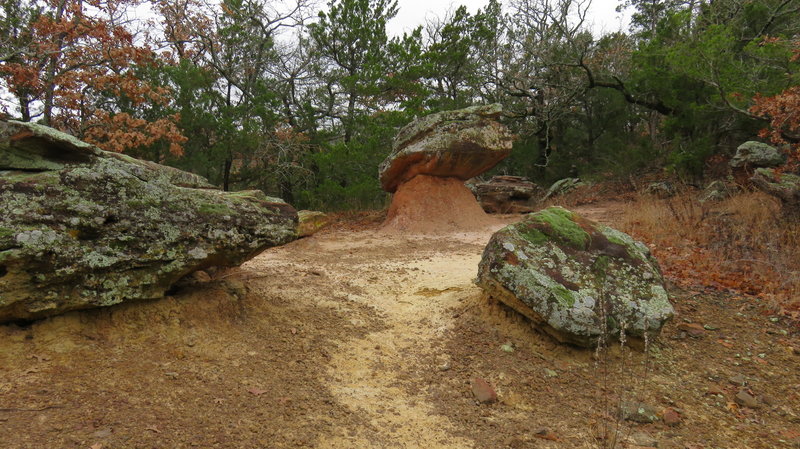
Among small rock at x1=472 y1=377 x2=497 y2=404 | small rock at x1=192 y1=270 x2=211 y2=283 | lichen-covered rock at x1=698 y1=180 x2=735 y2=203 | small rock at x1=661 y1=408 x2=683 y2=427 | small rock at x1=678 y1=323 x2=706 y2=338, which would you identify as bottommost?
small rock at x1=661 y1=408 x2=683 y2=427

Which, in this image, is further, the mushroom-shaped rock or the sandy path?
the mushroom-shaped rock

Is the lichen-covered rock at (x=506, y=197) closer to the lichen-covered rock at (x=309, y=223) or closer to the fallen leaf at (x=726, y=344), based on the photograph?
the lichen-covered rock at (x=309, y=223)

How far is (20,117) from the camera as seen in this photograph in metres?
8.36

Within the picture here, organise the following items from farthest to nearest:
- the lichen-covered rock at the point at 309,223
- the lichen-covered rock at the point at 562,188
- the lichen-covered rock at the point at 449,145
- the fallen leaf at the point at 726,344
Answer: the lichen-covered rock at the point at 562,188 → the lichen-covered rock at the point at 449,145 → the lichen-covered rock at the point at 309,223 → the fallen leaf at the point at 726,344

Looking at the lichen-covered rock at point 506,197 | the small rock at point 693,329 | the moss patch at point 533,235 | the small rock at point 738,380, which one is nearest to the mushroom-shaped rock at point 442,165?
the lichen-covered rock at point 506,197

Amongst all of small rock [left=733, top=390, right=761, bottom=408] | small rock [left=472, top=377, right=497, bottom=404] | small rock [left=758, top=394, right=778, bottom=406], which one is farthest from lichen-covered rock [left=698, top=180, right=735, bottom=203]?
small rock [left=472, top=377, right=497, bottom=404]

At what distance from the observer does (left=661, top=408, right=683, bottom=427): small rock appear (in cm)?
282

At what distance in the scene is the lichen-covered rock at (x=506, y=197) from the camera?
41.4 ft

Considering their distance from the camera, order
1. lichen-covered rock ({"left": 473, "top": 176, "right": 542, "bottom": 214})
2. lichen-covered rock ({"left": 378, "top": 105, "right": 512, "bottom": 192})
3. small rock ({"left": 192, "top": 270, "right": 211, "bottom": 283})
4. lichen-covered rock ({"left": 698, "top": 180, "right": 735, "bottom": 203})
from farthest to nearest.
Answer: lichen-covered rock ({"left": 473, "top": 176, "right": 542, "bottom": 214}), lichen-covered rock ({"left": 698, "top": 180, "right": 735, "bottom": 203}), lichen-covered rock ({"left": 378, "top": 105, "right": 512, "bottom": 192}), small rock ({"left": 192, "top": 270, "right": 211, "bottom": 283})

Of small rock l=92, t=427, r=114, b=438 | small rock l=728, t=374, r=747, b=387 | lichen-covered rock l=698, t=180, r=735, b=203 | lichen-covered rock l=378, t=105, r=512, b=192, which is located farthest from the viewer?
lichen-covered rock l=698, t=180, r=735, b=203

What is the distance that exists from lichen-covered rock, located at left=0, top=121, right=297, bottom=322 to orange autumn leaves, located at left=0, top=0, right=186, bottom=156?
18.3 ft

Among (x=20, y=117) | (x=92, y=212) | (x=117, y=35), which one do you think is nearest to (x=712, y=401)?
(x=92, y=212)

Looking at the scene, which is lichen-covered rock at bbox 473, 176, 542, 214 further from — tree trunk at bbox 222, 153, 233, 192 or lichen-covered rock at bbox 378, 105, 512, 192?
tree trunk at bbox 222, 153, 233, 192

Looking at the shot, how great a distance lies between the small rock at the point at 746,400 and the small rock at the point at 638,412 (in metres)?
0.73
